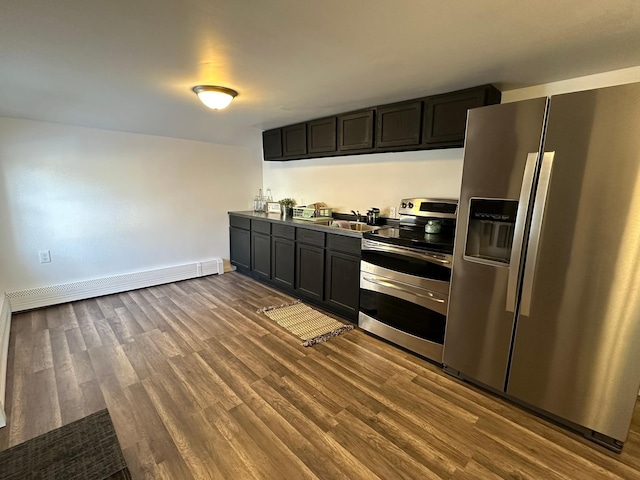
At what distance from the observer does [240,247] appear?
4.64 m

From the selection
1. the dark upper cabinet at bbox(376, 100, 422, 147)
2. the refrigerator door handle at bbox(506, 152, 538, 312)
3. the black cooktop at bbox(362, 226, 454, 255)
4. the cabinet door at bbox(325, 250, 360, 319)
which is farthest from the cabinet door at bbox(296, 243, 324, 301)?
the refrigerator door handle at bbox(506, 152, 538, 312)

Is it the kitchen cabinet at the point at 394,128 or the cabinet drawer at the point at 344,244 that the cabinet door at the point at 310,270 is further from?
the kitchen cabinet at the point at 394,128

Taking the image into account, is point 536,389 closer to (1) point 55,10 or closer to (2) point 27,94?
(1) point 55,10

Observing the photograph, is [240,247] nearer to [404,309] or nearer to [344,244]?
[344,244]

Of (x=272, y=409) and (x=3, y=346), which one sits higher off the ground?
(x=3, y=346)

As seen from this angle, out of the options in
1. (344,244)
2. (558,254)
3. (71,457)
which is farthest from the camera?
(344,244)

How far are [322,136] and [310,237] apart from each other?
3.88 feet

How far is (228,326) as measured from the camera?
3.03 meters

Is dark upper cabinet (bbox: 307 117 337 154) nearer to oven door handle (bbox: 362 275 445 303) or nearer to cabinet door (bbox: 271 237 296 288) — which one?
cabinet door (bbox: 271 237 296 288)

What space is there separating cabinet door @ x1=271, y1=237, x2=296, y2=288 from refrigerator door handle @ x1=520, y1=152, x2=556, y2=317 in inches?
95.6

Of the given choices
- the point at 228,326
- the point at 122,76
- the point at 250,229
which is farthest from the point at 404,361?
the point at 122,76

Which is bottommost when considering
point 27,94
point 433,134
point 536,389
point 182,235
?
point 536,389

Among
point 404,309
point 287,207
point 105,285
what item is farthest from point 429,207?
point 105,285

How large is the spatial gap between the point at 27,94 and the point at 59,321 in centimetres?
215
